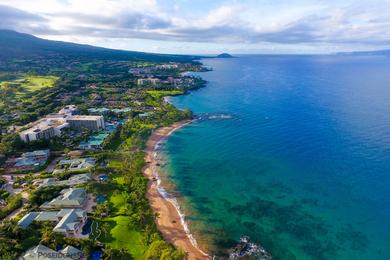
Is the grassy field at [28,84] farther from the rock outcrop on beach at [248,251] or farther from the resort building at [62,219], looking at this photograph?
the rock outcrop on beach at [248,251]

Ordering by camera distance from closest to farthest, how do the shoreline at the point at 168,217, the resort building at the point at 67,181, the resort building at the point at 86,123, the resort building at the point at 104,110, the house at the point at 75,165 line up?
1. the shoreline at the point at 168,217
2. the resort building at the point at 67,181
3. the house at the point at 75,165
4. the resort building at the point at 86,123
5. the resort building at the point at 104,110

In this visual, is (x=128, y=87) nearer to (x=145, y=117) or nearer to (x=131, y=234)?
(x=145, y=117)

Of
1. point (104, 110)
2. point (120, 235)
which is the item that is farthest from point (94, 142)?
point (120, 235)

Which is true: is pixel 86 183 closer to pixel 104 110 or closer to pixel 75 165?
pixel 75 165

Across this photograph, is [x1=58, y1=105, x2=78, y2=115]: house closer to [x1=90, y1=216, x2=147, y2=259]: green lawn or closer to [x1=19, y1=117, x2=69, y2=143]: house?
[x1=19, y1=117, x2=69, y2=143]: house

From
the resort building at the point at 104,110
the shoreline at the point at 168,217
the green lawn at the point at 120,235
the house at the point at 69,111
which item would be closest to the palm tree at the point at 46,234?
the green lawn at the point at 120,235

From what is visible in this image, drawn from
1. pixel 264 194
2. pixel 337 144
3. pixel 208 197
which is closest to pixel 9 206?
pixel 208 197
